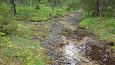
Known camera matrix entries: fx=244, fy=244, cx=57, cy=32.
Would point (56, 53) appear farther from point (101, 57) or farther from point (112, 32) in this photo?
point (112, 32)

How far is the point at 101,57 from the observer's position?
24.0m

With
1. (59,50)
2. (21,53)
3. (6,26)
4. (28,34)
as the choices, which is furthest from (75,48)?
(6,26)

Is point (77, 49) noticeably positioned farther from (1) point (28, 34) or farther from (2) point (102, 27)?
(2) point (102, 27)

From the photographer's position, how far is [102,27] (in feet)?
126

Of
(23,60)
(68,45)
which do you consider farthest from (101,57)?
(23,60)

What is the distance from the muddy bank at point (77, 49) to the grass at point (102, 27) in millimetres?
1317

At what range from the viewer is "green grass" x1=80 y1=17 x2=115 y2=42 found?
32.7 metres

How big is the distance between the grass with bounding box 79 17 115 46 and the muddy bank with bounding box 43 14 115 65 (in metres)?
1.32

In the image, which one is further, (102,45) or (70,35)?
(70,35)

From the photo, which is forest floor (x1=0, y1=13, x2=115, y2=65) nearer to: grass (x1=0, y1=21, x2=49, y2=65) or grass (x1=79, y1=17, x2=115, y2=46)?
grass (x1=0, y1=21, x2=49, y2=65)

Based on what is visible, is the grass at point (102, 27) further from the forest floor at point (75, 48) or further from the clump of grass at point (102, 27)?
the forest floor at point (75, 48)

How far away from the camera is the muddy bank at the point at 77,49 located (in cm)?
2259

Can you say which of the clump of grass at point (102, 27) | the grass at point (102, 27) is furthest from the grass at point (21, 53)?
the clump of grass at point (102, 27)

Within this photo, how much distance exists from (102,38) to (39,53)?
1120 cm
